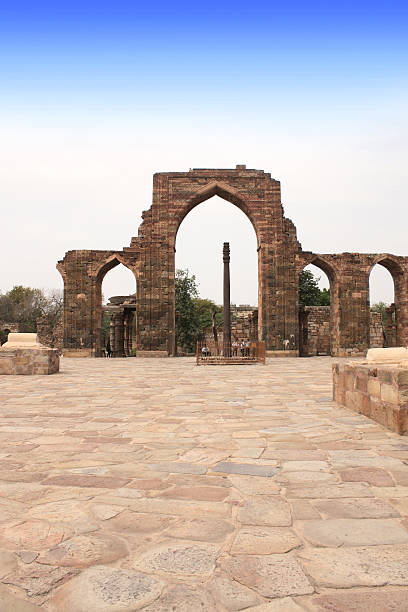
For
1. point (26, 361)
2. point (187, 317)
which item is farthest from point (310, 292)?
point (26, 361)

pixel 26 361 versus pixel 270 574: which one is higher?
pixel 26 361

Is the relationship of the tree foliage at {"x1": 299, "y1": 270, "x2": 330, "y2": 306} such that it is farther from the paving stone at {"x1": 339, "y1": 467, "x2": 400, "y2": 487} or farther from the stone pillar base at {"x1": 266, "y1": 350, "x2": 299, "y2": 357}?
the paving stone at {"x1": 339, "y1": 467, "x2": 400, "y2": 487}

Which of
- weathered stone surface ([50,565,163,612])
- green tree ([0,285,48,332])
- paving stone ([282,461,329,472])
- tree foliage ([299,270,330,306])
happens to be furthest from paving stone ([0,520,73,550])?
green tree ([0,285,48,332])

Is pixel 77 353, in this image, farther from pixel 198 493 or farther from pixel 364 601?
pixel 364 601

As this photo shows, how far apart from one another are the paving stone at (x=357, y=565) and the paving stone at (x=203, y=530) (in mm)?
371

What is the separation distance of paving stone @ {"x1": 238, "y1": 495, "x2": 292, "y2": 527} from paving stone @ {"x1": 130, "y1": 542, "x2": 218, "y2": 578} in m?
0.37

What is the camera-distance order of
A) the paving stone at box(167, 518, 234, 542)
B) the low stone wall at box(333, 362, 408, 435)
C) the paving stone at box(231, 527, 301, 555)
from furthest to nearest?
the low stone wall at box(333, 362, 408, 435) → the paving stone at box(167, 518, 234, 542) → the paving stone at box(231, 527, 301, 555)

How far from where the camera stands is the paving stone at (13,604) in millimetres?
1497

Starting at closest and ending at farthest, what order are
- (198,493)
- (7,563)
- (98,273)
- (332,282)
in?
(7,563) → (198,493) → (98,273) → (332,282)

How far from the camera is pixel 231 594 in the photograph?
5.20ft

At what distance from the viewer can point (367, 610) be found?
1.49 m

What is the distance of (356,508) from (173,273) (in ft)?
67.0

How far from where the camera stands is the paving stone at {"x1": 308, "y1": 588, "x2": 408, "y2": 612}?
4.92 ft

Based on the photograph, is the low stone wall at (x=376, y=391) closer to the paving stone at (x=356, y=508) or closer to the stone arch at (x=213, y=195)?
the paving stone at (x=356, y=508)
